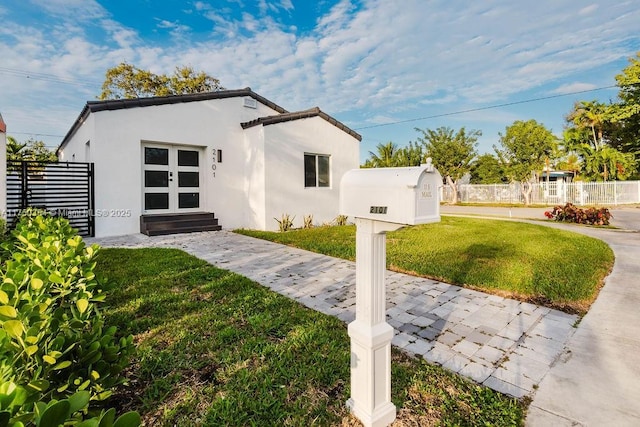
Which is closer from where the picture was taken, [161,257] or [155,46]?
[161,257]

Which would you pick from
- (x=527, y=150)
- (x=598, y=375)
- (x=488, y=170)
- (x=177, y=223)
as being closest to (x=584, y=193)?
(x=527, y=150)

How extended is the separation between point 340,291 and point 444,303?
1.32 meters

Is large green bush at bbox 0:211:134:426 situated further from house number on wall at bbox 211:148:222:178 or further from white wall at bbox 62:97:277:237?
house number on wall at bbox 211:148:222:178

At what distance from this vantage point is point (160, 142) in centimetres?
930

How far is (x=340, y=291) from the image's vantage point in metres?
4.39

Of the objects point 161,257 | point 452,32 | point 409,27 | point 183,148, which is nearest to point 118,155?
point 183,148

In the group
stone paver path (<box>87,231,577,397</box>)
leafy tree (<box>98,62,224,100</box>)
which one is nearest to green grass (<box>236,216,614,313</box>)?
stone paver path (<box>87,231,577,397</box>)

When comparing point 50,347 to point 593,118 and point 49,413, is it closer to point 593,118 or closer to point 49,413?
point 49,413

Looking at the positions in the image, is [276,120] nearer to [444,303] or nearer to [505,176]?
[444,303]

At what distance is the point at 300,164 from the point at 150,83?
54.1 ft

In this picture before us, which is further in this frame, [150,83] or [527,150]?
[527,150]

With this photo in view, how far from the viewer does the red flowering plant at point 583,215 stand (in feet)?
38.4

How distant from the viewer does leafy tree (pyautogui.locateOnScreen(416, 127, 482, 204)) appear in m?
25.6

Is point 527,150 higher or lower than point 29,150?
lower
